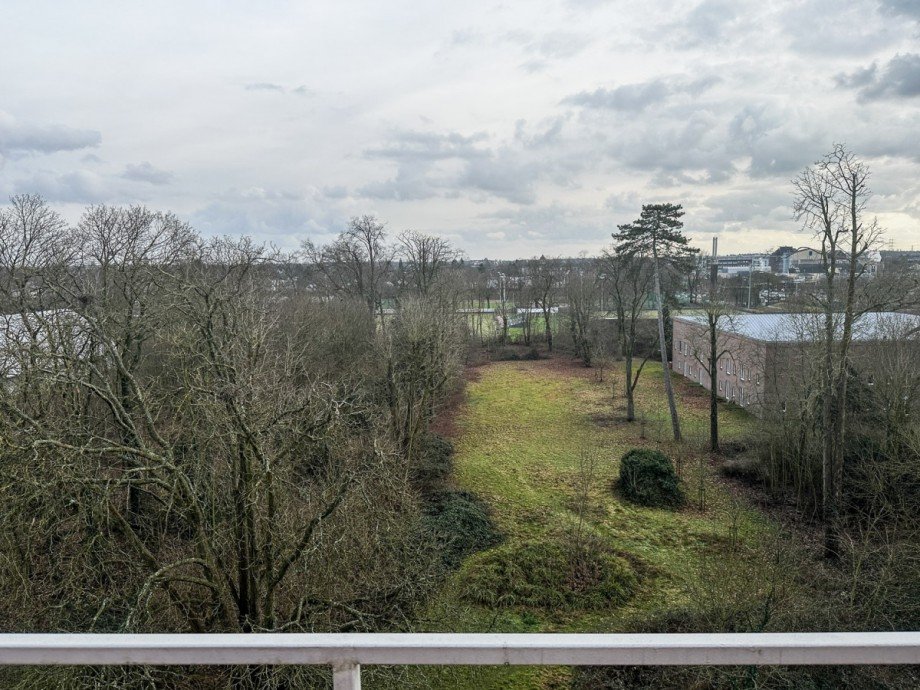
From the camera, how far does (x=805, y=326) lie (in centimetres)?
1912

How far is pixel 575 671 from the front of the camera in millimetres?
→ 8609

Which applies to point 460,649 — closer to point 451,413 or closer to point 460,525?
point 460,525

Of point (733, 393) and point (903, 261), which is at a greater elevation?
point (903, 261)

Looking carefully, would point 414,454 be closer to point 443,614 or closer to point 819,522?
point 443,614

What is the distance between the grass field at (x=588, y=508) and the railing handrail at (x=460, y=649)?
14.1 feet

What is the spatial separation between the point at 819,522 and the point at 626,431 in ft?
30.3

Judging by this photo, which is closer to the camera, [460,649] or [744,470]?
[460,649]

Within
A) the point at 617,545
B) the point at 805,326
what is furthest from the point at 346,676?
the point at 805,326

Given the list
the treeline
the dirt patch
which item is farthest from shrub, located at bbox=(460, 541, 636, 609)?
the dirt patch

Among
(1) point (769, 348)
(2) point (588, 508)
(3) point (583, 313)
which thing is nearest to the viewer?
(2) point (588, 508)

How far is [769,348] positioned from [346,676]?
25160 millimetres

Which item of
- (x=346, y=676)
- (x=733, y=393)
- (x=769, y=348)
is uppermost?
(x=346, y=676)

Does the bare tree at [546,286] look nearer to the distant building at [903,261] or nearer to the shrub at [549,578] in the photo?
the distant building at [903,261]

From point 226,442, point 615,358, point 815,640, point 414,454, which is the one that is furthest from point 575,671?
point 615,358
